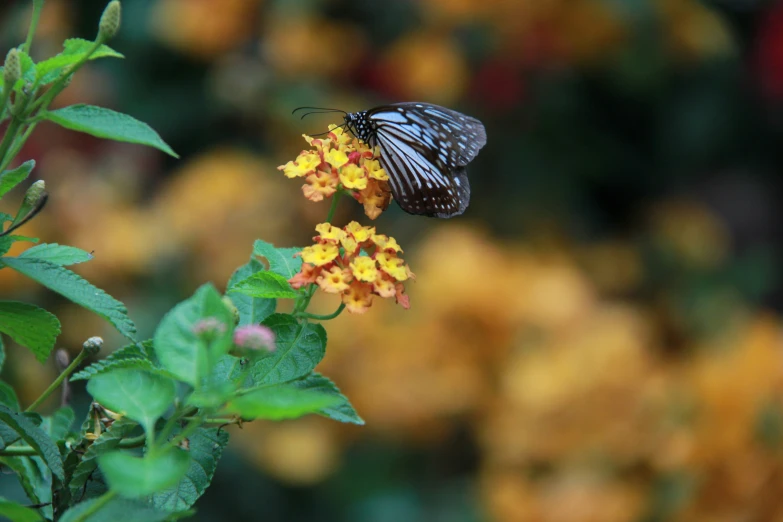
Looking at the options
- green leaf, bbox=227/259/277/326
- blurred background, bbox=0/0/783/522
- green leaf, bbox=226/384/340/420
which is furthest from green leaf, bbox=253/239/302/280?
blurred background, bbox=0/0/783/522

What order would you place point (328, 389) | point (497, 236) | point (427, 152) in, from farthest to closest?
point (497, 236)
point (427, 152)
point (328, 389)

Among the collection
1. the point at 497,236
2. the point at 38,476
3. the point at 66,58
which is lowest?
the point at 497,236

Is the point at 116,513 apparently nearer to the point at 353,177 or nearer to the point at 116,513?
the point at 116,513

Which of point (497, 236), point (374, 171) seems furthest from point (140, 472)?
point (497, 236)

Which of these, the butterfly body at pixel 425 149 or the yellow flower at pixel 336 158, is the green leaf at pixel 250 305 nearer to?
the yellow flower at pixel 336 158

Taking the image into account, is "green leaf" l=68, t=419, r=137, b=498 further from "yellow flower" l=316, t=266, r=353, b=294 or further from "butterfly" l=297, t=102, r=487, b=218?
"butterfly" l=297, t=102, r=487, b=218

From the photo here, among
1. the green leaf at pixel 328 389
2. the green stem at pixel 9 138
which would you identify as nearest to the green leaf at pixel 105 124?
the green stem at pixel 9 138

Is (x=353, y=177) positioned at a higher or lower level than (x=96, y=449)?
higher
